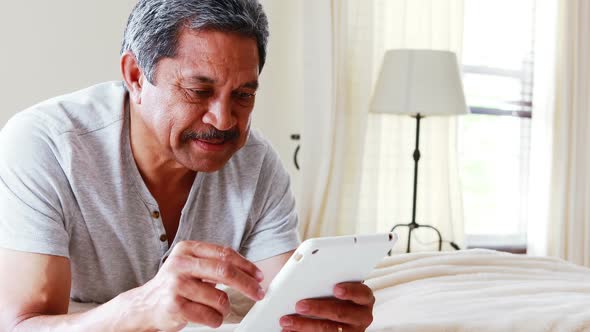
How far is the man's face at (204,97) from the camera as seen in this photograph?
1246mm

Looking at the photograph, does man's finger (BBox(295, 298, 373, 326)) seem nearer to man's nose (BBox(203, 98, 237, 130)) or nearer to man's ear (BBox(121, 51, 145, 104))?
man's nose (BBox(203, 98, 237, 130))

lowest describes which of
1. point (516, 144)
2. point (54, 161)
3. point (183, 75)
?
point (516, 144)

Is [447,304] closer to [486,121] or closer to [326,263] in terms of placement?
[326,263]

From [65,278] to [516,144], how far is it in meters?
3.62

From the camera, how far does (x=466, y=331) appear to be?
129 cm

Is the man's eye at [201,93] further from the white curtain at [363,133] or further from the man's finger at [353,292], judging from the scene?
the white curtain at [363,133]

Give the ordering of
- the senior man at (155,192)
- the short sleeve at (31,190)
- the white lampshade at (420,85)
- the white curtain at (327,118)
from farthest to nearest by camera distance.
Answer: the white curtain at (327,118) < the white lampshade at (420,85) < the short sleeve at (31,190) < the senior man at (155,192)

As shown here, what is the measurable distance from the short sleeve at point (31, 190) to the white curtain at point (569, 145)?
346 cm

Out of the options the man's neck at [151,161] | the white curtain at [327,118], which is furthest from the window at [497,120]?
the man's neck at [151,161]

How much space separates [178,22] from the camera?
4.19 feet

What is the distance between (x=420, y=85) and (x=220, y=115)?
226 centimetres

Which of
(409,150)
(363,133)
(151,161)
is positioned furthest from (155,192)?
(409,150)

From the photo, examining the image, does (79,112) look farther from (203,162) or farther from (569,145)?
(569,145)

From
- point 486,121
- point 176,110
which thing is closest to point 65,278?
point 176,110
